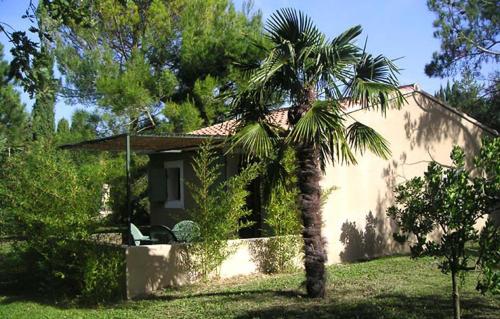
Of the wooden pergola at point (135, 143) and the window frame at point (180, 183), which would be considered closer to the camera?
the wooden pergola at point (135, 143)

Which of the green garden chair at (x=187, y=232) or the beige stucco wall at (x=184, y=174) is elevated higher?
the beige stucco wall at (x=184, y=174)

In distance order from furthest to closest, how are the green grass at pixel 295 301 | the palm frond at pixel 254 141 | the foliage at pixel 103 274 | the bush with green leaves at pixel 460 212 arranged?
the foliage at pixel 103 274, the palm frond at pixel 254 141, the green grass at pixel 295 301, the bush with green leaves at pixel 460 212

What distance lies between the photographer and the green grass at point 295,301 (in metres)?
7.63

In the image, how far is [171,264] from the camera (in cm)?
999

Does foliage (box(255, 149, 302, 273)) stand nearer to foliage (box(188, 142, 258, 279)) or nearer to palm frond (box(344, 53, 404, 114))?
foliage (box(188, 142, 258, 279))

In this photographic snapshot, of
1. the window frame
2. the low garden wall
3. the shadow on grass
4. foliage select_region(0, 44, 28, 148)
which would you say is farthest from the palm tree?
foliage select_region(0, 44, 28, 148)

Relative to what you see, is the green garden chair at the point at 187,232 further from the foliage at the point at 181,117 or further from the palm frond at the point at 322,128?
the foliage at the point at 181,117

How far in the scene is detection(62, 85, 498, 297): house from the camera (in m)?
10.7

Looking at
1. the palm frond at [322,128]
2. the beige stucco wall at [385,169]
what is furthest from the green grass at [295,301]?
the palm frond at [322,128]

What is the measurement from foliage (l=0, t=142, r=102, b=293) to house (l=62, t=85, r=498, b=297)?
1.12 meters

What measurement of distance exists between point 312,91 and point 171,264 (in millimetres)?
4069

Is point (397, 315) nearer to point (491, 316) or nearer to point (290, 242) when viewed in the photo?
point (491, 316)

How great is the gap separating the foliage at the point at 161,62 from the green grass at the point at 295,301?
34.6 feet

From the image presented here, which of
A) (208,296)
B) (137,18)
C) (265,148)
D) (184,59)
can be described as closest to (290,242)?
(208,296)
